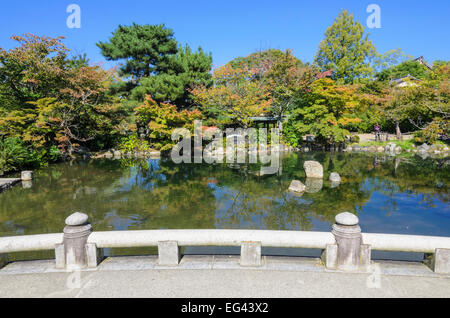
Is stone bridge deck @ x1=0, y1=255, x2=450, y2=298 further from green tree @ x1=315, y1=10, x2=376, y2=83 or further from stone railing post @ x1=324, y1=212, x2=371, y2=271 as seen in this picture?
green tree @ x1=315, y1=10, x2=376, y2=83

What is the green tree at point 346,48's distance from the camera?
27922 millimetres

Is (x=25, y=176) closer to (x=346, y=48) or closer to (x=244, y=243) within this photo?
(x=244, y=243)

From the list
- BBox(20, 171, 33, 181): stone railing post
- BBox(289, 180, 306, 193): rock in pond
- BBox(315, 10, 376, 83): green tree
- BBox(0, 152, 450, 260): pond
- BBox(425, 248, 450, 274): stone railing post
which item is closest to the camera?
BBox(425, 248, 450, 274): stone railing post

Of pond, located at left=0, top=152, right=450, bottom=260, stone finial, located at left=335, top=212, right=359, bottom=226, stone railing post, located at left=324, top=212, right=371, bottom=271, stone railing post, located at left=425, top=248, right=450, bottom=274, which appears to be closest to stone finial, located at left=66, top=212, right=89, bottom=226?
pond, located at left=0, top=152, right=450, bottom=260

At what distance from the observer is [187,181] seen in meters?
12.4

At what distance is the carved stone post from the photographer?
12.8 feet

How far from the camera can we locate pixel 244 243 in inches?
157

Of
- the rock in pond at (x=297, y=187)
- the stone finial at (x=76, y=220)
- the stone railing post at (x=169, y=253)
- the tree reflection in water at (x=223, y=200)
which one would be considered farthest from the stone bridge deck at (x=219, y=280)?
the rock in pond at (x=297, y=187)

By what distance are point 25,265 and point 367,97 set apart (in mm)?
25143

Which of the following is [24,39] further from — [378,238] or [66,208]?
A: [378,238]

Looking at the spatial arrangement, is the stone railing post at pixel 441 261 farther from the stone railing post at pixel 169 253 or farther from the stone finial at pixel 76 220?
the stone finial at pixel 76 220

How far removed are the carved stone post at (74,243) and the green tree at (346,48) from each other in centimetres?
2854

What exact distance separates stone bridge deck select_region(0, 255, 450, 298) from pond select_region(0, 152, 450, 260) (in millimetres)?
1862
